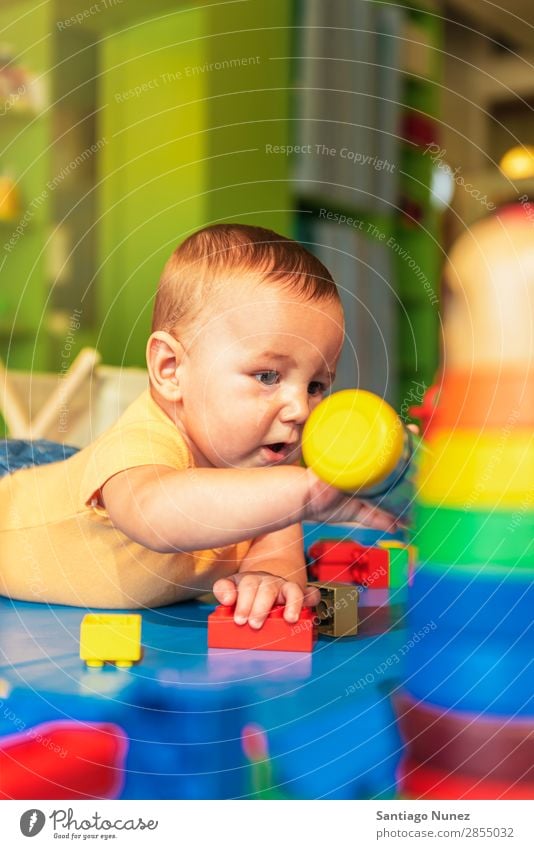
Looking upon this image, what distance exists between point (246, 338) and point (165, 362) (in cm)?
6

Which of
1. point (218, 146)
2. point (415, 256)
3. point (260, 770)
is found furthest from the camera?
point (415, 256)

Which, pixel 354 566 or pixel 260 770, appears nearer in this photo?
pixel 260 770

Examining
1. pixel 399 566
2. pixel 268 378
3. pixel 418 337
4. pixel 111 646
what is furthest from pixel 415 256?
pixel 111 646

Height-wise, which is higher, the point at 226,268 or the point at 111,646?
the point at 226,268

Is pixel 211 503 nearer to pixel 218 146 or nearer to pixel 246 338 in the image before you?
pixel 246 338

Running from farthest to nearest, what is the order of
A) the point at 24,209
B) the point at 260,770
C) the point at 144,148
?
the point at 24,209
the point at 144,148
the point at 260,770

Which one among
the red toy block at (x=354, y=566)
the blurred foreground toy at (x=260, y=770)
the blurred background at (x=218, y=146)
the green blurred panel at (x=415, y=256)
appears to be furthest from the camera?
the green blurred panel at (x=415, y=256)

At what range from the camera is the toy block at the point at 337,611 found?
0.51 metres

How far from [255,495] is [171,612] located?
0.18 metres

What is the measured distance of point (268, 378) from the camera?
1.78 feet

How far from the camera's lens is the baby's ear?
1.85 feet

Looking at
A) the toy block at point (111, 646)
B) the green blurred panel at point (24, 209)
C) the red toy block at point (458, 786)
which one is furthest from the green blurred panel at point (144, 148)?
the red toy block at point (458, 786)

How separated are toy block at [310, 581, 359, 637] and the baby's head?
0.31 feet

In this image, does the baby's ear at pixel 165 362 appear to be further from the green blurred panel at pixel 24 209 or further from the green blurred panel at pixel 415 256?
the green blurred panel at pixel 24 209
